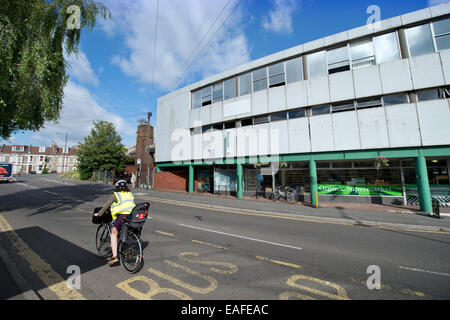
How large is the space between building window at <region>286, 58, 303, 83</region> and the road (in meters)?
11.8

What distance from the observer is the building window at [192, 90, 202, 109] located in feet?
66.7

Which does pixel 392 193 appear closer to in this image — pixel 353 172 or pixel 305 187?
pixel 353 172

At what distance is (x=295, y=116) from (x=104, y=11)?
12.9m

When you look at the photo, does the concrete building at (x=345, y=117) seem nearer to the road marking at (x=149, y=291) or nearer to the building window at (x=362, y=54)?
the building window at (x=362, y=54)

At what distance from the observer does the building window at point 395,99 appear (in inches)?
449

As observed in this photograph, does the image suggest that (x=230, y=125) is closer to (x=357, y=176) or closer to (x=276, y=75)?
(x=276, y=75)

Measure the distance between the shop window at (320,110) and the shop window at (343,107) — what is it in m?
0.32

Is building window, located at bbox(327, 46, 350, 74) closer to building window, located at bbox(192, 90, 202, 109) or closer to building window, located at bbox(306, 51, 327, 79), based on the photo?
building window, located at bbox(306, 51, 327, 79)

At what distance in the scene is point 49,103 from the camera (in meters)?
7.59

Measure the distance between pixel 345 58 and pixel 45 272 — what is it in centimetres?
1786

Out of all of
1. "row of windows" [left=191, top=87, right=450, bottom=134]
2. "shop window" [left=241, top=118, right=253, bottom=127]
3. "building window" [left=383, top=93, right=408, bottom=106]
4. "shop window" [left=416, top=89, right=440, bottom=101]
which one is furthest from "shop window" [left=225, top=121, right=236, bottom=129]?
"shop window" [left=416, top=89, right=440, bottom=101]

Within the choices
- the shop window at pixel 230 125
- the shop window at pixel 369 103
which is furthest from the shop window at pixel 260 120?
the shop window at pixel 369 103

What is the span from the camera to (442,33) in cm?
1086

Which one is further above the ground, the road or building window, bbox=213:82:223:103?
building window, bbox=213:82:223:103
